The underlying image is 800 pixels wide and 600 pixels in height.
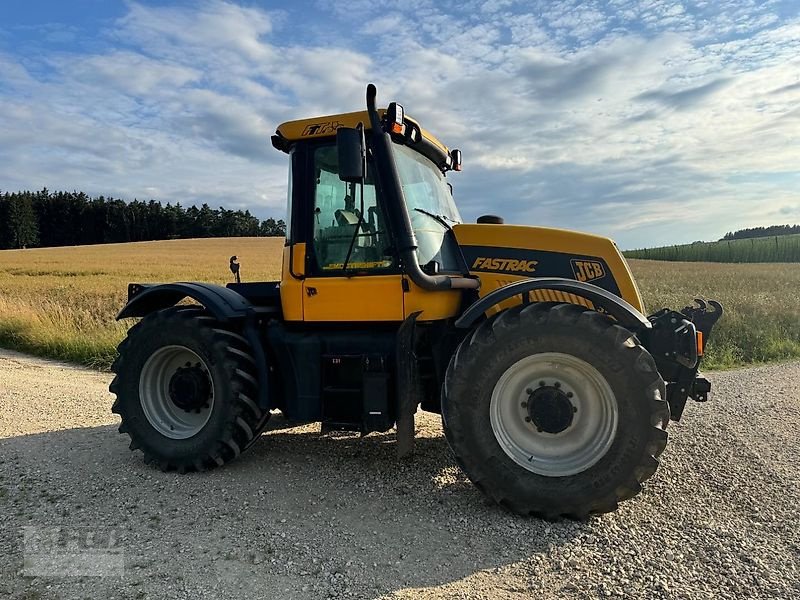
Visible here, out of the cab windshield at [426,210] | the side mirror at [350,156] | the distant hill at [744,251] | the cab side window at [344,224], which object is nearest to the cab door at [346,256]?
the cab side window at [344,224]

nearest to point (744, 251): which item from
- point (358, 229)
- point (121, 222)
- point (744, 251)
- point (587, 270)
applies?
point (744, 251)

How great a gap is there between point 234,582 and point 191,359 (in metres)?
2.61

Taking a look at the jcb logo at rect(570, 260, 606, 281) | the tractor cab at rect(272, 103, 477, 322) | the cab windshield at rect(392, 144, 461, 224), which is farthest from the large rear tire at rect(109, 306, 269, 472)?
A: the jcb logo at rect(570, 260, 606, 281)

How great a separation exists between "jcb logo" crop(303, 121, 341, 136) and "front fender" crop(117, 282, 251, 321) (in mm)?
1509

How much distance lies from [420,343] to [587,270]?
1372mm

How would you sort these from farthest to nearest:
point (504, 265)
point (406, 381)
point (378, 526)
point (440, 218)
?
point (440, 218) < point (504, 265) < point (406, 381) < point (378, 526)

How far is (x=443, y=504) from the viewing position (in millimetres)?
4184

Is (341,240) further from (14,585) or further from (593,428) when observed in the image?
(14,585)

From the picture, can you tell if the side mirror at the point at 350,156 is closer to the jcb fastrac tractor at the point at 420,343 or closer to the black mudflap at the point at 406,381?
the jcb fastrac tractor at the point at 420,343

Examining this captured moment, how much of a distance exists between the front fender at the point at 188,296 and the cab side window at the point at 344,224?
2.80 ft

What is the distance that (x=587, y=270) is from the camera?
15.1 feet

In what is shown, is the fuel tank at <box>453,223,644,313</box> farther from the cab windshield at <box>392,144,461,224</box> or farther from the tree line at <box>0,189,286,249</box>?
the tree line at <box>0,189,286,249</box>

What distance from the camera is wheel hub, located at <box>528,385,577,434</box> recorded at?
4.04 m

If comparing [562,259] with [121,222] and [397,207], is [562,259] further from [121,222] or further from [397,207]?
[121,222]
